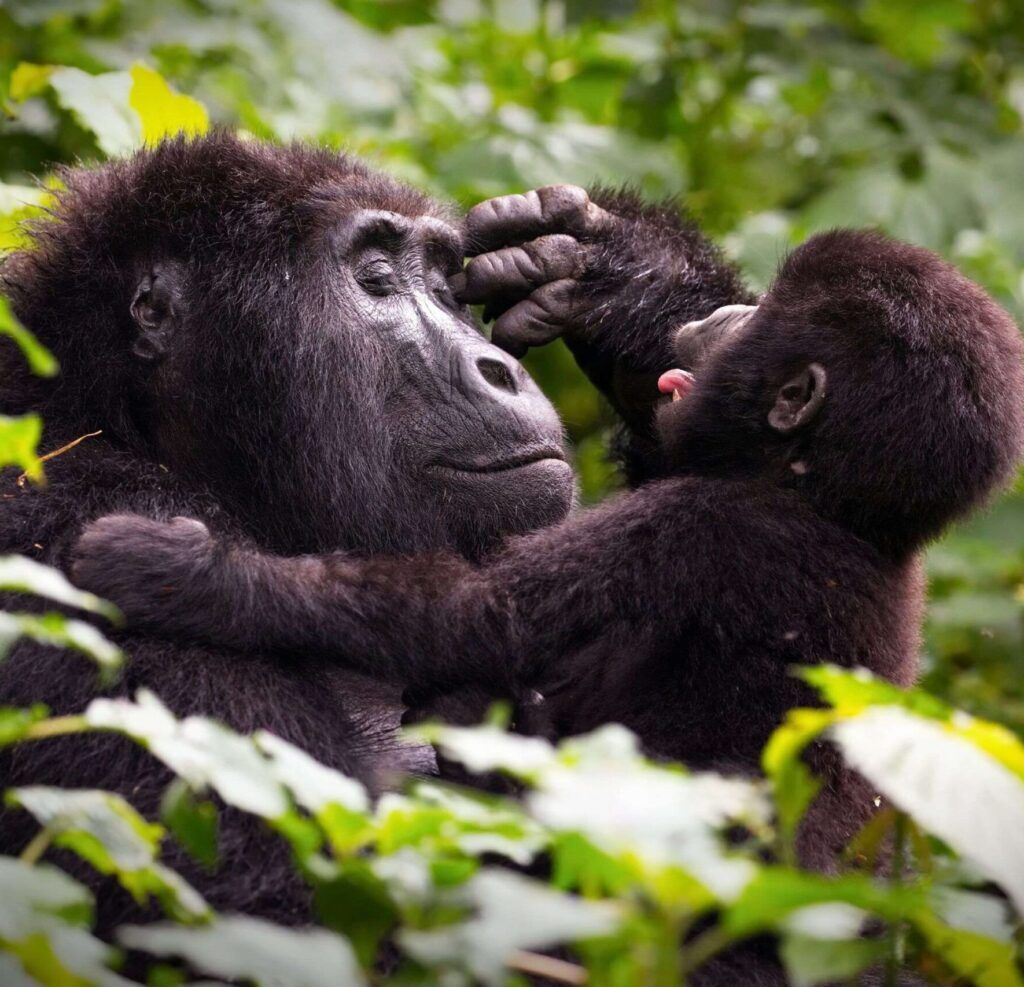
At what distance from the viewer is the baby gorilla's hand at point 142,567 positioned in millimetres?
2598

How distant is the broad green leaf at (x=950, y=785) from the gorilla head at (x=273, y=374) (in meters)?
1.57

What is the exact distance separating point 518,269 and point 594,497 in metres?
2.16

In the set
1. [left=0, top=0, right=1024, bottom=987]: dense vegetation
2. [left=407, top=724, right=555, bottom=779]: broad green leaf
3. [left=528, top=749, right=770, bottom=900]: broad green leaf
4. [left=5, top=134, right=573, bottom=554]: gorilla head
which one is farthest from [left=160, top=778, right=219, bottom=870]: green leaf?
[left=5, top=134, right=573, bottom=554]: gorilla head

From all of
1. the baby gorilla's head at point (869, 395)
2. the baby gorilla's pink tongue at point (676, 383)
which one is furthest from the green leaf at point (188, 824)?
the baby gorilla's pink tongue at point (676, 383)

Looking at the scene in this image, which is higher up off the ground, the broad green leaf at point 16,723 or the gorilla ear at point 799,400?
the broad green leaf at point 16,723

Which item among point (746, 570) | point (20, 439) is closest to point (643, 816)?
point (20, 439)

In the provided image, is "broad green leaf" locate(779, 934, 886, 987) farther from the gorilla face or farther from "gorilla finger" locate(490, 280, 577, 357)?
"gorilla finger" locate(490, 280, 577, 357)

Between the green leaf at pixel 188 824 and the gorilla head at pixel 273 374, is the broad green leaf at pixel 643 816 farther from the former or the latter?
the gorilla head at pixel 273 374

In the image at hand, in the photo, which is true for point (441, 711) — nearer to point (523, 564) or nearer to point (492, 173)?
point (523, 564)

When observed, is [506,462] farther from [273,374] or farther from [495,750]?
[495,750]

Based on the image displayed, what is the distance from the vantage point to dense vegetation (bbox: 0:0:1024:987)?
60.6 inches

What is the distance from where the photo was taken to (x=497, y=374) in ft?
10.7

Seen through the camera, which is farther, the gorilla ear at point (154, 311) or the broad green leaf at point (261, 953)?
the gorilla ear at point (154, 311)

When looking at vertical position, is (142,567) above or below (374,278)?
below
